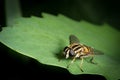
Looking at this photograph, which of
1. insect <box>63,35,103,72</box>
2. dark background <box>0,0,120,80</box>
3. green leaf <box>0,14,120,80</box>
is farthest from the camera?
dark background <box>0,0,120,80</box>

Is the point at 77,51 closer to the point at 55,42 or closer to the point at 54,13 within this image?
the point at 55,42

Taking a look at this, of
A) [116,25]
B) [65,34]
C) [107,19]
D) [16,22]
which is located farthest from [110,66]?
[107,19]

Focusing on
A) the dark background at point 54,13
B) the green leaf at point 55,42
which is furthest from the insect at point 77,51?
the dark background at point 54,13

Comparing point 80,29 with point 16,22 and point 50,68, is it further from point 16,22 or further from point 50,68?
point 16,22

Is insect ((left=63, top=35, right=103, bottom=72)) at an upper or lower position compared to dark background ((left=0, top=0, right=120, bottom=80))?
upper

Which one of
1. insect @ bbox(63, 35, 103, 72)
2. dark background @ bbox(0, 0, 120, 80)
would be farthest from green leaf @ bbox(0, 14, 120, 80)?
dark background @ bbox(0, 0, 120, 80)

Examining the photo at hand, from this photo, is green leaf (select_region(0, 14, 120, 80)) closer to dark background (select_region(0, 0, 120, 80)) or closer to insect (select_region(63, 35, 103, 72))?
insect (select_region(63, 35, 103, 72))
